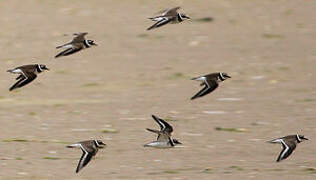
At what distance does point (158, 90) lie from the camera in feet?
47.3

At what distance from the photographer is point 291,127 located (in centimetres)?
1241

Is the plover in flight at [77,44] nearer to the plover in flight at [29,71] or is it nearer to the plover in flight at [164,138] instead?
the plover in flight at [29,71]

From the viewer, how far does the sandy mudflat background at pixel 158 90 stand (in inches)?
431

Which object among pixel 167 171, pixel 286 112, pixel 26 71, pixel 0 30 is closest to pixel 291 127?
pixel 286 112

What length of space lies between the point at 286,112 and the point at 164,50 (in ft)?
11.4

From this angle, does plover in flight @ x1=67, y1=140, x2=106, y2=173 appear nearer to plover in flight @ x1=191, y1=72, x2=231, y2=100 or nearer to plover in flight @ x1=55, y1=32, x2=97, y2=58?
plover in flight @ x1=55, y1=32, x2=97, y2=58

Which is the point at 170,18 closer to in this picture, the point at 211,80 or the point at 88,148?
the point at 211,80

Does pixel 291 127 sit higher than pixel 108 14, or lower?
lower

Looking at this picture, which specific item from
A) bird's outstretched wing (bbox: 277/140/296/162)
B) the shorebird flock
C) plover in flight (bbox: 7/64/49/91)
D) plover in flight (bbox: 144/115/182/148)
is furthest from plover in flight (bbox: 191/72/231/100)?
plover in flight (bbox: 7/64/49/91)

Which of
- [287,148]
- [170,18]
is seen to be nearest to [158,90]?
[170,18]

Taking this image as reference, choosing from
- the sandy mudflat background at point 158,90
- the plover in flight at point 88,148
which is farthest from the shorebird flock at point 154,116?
the sandy mudflat background at point 158,90

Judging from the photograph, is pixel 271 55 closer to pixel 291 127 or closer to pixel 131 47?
pixel 131 47

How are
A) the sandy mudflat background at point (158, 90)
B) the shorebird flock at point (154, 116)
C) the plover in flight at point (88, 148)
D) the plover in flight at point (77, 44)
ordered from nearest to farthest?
the plover in flight at point (88, 148) → the shorebird flock at point (154, 116) → the plover in flight at point (77, 44) → the sandy mudflat background at point (158, 90)

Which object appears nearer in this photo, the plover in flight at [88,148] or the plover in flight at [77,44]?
the plover in flight at [88,148]
